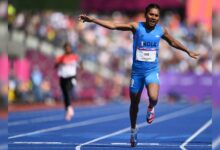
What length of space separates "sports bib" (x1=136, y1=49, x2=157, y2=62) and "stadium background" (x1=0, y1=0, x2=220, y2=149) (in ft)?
44.2

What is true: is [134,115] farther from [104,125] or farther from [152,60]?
[104,125]

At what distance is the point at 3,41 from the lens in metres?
8.02

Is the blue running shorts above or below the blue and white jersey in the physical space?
below

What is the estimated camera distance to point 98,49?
33.4 m

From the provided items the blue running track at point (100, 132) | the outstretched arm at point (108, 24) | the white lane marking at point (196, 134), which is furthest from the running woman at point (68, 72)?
the outstretched arm at point (108, 24)

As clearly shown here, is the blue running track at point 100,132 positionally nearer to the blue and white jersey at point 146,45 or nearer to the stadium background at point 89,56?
the blue and white jersey at point 146,45

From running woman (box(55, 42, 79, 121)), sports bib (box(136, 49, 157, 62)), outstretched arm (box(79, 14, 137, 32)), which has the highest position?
outstretched arm (box(79, 14, 137, 32))

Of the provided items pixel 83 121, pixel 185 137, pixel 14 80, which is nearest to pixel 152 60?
pixel 185 137

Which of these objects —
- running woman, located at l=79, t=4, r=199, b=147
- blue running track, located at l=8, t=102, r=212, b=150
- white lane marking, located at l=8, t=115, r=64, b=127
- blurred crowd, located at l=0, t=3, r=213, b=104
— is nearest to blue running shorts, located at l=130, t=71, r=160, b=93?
running woman, located at l=79, t=4, r=199, b=147

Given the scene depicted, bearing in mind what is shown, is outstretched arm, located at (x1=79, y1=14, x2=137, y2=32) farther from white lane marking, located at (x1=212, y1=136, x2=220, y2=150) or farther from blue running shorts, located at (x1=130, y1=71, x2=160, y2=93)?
white lane marking, located at (x1=212, y1=136, x2=220, y2=150)

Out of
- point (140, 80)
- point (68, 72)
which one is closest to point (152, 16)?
point (140, 80)

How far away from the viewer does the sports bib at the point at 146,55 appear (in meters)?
11.1

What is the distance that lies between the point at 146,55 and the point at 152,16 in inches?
26.0

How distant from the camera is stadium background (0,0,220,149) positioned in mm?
27422
